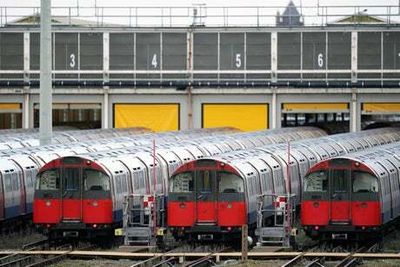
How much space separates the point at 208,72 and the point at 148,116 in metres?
3.95

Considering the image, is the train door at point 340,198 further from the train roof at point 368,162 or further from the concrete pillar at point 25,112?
the concrete pillar at point 25,112

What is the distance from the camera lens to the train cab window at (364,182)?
29078 mm

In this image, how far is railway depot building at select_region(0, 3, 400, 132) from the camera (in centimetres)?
5962

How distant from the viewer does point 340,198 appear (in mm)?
29109

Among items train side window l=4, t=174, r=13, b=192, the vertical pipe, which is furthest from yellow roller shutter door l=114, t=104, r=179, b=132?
train side window l=4, t=174, r=13, b=192

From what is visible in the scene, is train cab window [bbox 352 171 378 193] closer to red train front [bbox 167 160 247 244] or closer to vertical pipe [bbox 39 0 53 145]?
red train front [bbox 167 160 247 244]

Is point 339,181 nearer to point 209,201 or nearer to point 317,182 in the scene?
point 317,182

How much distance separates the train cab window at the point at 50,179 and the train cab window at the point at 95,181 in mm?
754

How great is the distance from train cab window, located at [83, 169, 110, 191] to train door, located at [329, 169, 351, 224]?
5.80 m

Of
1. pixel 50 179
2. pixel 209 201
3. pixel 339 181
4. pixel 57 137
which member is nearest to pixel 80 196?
pixel 50 179

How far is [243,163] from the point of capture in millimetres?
30188

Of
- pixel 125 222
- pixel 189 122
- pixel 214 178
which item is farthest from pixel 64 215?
pixel 189 122

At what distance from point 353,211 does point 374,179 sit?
0.97 metres

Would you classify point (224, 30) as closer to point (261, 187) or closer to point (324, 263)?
point (261, 187)
